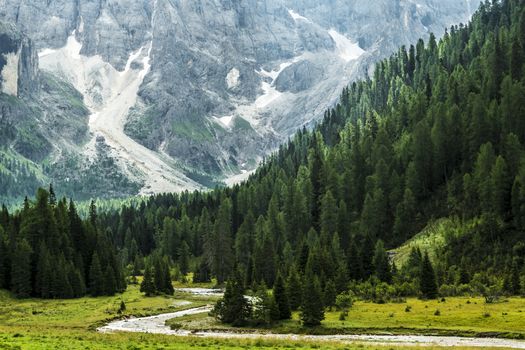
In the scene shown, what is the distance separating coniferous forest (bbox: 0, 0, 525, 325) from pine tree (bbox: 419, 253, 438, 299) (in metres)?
0.16

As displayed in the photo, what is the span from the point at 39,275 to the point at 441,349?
3397 inches

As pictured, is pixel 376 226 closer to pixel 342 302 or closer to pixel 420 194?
pixel 420 194

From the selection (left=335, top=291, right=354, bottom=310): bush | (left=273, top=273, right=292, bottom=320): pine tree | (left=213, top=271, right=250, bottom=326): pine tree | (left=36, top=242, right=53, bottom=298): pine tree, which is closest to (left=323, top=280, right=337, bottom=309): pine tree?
(left=335, top=291, right=354, bottom=310): bush

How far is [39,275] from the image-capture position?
384 feet

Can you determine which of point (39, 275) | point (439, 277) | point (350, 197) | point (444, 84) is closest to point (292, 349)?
point (439, 277)

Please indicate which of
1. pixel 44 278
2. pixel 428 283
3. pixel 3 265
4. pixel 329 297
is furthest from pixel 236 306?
pixel 3 265

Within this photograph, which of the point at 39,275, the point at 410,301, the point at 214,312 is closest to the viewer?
the point at 214,312

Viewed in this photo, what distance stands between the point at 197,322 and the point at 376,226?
227 ft

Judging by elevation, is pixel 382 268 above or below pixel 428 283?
above

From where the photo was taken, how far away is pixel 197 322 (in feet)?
281

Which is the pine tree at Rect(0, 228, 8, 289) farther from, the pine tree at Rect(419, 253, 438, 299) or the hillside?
the pine tree at Rect(419, 253, 438, 299)

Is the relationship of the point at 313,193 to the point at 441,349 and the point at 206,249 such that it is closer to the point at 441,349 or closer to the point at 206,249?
the point at 206,249

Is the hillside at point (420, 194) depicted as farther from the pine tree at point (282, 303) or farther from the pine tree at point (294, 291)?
the pine tree at point (282, 303)

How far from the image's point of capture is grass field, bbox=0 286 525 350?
54.5 m
